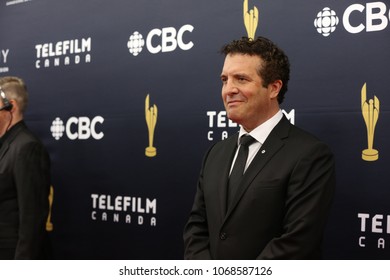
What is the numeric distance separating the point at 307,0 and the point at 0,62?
2.25m

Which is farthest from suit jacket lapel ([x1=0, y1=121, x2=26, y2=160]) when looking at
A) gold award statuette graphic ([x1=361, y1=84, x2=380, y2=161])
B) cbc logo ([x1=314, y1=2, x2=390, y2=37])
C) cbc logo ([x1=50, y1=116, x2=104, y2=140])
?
gold award statuette graphic ([x1=361, y1=84, x2=380, y2=161])

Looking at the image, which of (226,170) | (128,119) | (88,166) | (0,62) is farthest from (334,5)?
(0,62)

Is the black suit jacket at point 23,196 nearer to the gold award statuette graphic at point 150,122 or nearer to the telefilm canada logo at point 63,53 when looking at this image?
the gold award statuette graphic at point 150,122

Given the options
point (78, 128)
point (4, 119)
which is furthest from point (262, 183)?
point (78, 128)

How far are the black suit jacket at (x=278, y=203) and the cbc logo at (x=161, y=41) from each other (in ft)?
3.31

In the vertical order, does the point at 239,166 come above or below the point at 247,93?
below

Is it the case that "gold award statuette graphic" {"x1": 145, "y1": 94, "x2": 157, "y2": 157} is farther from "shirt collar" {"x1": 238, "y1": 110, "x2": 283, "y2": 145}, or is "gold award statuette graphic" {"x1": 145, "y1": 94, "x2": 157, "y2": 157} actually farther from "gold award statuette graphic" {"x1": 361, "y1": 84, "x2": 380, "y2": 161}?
"gold award statuette graphic" {"x1": 361, "y1": 84, "x2": 380, "y2": 161}

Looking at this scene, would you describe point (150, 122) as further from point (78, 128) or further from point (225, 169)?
point (225, 169)

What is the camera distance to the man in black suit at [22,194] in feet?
7.25

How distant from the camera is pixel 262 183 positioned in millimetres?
1521

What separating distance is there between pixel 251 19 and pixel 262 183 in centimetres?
103

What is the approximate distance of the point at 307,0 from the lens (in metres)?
2.09

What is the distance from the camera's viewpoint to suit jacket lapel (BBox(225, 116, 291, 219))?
155 cm

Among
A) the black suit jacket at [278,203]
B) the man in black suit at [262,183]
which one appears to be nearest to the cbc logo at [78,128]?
the man in black suit at [262,183]
